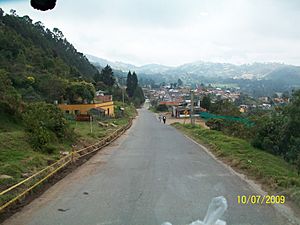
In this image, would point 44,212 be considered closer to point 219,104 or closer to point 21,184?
point 21,184

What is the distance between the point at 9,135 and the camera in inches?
557

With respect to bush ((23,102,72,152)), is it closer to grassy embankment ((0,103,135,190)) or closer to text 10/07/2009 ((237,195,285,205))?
grassy embankment ((0,103,135,190))

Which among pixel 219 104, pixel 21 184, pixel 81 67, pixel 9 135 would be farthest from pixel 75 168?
pixel 81 67

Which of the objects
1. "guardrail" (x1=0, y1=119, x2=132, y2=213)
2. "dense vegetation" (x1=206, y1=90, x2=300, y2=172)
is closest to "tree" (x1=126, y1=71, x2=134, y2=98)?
"dense vegetation" (x1=206, y1=90, x2=300, y2=172)

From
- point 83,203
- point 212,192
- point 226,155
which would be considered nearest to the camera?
point 83,203

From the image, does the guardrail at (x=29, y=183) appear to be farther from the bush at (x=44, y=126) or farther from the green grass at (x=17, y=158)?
the bush at (x=44, y=126)

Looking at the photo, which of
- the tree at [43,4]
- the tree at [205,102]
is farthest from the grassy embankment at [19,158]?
the tree at [205,102]

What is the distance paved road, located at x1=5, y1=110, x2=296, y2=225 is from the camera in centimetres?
652

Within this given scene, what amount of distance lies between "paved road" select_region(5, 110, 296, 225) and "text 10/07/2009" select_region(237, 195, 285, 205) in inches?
6.8

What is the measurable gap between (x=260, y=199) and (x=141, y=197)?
2531 millimetres

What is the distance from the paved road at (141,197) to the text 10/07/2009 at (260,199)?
0.17 metres

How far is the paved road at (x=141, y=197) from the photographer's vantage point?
652cm

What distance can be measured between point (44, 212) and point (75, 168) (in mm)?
5895

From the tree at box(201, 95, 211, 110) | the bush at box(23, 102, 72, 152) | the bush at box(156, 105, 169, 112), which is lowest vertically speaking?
the bush at box(156, 105, 169, 112)
